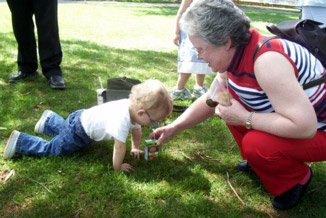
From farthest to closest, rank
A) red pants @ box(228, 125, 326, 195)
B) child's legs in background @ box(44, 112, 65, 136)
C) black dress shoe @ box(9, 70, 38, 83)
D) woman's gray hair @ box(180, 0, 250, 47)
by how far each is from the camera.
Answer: black dress shoe @ box(9, 70, 38, 83) < child's legs in background @ box(44, 112, 65, 136) < red pants @ box(228, 125, 326, 195) < woman's gray hair @ box(180, 0, 250, 47)

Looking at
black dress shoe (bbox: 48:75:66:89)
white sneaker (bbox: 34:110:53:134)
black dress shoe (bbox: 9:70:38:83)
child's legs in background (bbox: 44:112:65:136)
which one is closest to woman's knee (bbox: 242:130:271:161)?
child's legs in background (bbox: 44:112:65:136)

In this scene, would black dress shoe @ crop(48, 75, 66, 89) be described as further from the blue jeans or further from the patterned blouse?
the patterned blouse

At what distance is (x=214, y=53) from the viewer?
1.96 m

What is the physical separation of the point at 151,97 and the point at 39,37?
8.04ft

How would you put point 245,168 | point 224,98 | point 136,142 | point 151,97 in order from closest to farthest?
1. point 224,98
2. point 151,97
3. point 245,168
4. point 136,142

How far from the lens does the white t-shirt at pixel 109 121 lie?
8.05 ft

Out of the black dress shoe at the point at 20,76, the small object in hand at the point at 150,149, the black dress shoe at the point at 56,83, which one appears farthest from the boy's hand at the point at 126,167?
the black dress shoe at the point at 20,76

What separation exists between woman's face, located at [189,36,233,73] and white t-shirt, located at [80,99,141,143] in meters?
0.83

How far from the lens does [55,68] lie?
14.3 ft

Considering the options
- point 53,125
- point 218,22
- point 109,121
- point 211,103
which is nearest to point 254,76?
point 218,22

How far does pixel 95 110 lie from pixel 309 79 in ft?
5.43

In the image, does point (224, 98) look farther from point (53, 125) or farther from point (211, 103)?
point (53, 125)

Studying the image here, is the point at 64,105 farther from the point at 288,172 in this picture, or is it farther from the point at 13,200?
the point at 288,172

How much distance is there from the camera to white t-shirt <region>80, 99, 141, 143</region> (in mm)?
2453
